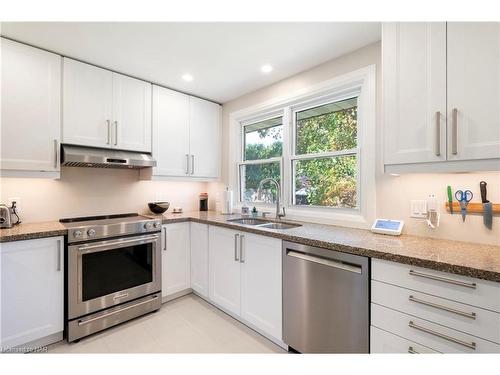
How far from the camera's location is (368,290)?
1.34 metres

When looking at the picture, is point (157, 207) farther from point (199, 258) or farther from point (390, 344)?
point (390, 344)

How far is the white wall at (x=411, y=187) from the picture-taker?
A: 1.45 m

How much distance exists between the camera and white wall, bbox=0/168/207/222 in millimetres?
2154

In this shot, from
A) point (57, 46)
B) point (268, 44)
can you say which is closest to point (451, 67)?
point (268, 44)

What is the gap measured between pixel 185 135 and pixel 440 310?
9.08 feet

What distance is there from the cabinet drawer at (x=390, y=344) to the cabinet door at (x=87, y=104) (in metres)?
2.62

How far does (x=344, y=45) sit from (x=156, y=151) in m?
2.11

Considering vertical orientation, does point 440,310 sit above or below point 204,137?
below

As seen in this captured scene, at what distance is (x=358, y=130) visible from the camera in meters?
2.07

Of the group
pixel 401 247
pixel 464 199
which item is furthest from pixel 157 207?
pixel 464 199

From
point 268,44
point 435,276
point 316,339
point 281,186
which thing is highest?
point 268,44

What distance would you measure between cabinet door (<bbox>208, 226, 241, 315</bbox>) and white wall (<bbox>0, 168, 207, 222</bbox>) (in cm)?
107

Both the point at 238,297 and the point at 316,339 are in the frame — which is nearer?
the point at 316,339
